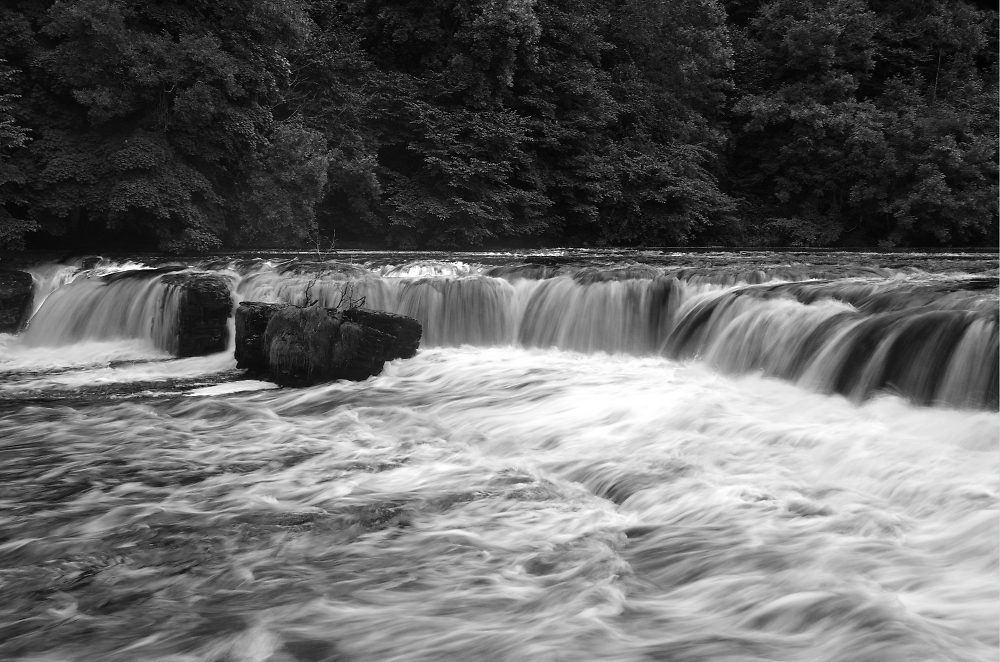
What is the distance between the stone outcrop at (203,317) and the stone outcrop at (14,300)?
10.0 ft

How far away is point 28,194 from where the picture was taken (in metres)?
14.7

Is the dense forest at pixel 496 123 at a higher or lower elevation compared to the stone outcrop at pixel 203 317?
higher

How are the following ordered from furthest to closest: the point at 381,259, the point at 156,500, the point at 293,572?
the point at 381,259 < the point at 156,500 < the point at 293,572

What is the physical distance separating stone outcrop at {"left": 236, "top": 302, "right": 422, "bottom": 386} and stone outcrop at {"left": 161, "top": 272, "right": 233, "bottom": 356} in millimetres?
1594

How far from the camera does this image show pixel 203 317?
10.1 meters

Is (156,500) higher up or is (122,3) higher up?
(122,3)

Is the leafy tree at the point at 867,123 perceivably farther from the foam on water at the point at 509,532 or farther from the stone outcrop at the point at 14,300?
the stone outcrop at the point at 14,300

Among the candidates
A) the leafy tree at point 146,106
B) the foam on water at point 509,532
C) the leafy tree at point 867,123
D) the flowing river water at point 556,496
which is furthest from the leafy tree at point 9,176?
the leafy tree at point 867,123

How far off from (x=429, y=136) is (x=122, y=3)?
23.4 feet

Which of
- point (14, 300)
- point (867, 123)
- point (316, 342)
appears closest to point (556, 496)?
point (316, 342)

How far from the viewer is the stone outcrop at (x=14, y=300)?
1144cm

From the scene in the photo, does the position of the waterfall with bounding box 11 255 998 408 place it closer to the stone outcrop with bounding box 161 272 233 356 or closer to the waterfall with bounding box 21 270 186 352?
the waterfall with bounding box 21 270 186 352

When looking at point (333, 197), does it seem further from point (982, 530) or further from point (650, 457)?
point (982, 530)

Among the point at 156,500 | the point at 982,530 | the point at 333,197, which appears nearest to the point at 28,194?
the point at 333,197
